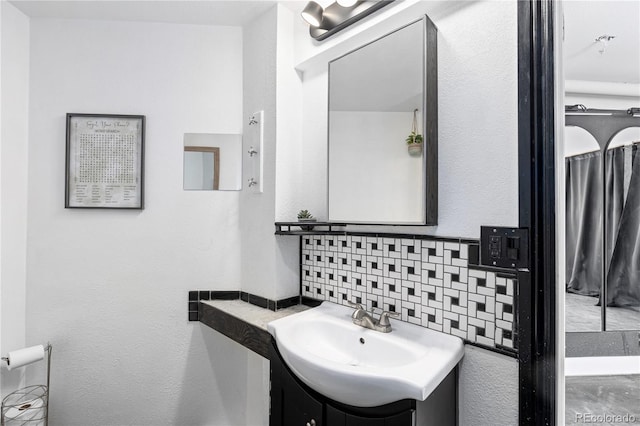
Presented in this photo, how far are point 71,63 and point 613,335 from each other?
2731mm

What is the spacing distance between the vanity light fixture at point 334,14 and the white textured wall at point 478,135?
19cm

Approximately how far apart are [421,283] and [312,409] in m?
0.61

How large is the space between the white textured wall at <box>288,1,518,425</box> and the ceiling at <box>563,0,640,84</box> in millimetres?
153

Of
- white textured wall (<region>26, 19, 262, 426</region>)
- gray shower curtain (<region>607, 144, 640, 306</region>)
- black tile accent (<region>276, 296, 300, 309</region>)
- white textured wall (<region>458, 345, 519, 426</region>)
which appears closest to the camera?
gray shower curtain (<region>607, 144, 640, 306</region>)

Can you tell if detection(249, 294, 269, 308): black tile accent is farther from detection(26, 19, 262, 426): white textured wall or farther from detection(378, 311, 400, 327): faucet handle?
detection(378, 311, 400, 327): faucet handle

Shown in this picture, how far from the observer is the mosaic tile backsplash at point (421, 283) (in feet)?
3.46

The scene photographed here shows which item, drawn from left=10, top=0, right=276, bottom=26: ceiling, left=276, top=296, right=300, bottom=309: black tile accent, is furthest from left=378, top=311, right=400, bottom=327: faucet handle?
left=10, top=0, right=276, bottom=26: ceiling

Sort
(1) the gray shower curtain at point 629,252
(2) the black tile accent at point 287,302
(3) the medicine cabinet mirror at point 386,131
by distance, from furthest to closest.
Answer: (2) the black tile accent at point 287,302 → (3) the medicine cabinet mirror at point 386,131 → (1) the gray shower curtain at point 629,252

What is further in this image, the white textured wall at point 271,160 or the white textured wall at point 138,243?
the white textured wall at point 138,243

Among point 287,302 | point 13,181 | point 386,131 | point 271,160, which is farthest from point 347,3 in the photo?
point 13,181

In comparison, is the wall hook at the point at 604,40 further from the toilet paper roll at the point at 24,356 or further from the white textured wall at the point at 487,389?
the toilet paper roll at the point at 24,356

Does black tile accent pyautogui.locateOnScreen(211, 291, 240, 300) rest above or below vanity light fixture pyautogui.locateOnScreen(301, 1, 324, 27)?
below

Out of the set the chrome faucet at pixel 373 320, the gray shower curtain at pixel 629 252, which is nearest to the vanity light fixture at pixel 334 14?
the gray shower curtain at pixel 629 252

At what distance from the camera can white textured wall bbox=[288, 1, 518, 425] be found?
3.40ft
